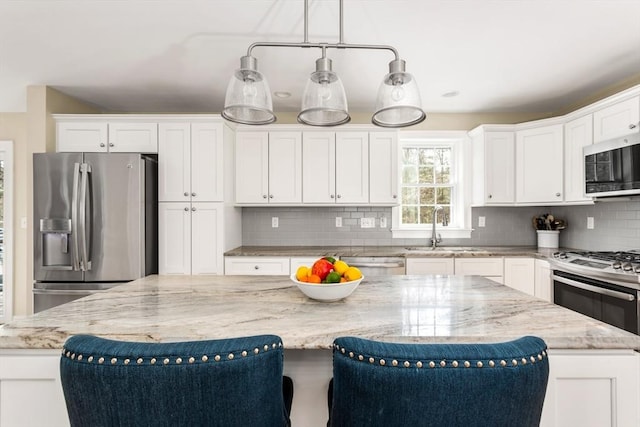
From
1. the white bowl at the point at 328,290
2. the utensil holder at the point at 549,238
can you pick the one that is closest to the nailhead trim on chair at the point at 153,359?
the white bowl at the point at 328,290

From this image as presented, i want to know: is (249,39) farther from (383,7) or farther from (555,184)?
(555,184)

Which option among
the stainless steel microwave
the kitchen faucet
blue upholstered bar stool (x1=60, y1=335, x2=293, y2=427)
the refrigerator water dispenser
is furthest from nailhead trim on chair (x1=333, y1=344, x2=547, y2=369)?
the refrigerator water dispenser

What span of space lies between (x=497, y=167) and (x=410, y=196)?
3.23ft

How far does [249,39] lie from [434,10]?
123 cm

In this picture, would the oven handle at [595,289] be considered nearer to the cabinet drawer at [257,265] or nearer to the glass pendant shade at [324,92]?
the glass pendant shade at [324,92]

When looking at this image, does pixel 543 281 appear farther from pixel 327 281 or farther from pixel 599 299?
pixel 327 281

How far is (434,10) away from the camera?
1900 millimetres

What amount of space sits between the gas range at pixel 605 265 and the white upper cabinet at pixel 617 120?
962mm

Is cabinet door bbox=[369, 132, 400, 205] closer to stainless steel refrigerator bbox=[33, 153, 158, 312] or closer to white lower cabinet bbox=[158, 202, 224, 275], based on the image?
white lower cabinet bbox=[158, 202, 224, 275]

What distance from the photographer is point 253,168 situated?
349cm

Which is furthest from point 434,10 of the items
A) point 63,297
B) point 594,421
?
point 63,297

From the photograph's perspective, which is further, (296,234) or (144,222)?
(296,234)

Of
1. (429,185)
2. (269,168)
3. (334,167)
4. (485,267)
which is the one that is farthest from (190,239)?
(485,267)

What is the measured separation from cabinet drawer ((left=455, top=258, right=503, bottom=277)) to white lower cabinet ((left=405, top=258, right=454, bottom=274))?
9 centimetres
